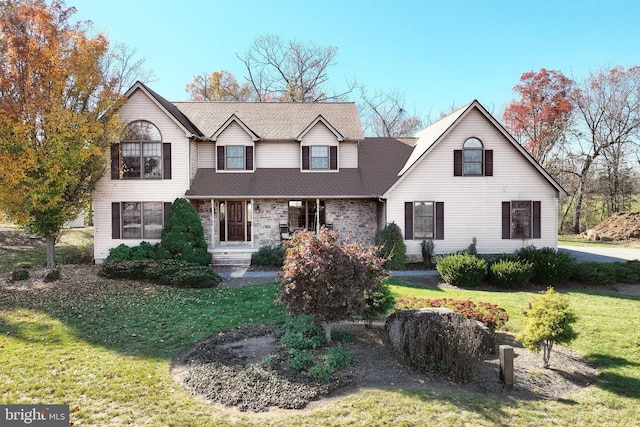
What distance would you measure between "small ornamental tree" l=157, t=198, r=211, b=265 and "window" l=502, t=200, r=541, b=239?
43.9ft

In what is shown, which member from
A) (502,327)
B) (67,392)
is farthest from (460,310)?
(67,392)

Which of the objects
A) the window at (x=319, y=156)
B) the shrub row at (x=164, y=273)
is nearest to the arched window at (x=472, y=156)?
the window at (x=319, y=156)

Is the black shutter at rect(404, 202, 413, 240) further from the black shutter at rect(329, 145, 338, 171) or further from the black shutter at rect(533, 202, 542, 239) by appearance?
the black shutter at rect(533, 202, 542, 239)

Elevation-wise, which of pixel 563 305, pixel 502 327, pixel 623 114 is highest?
pixel 623 114

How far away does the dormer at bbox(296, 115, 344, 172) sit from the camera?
18.7 metres

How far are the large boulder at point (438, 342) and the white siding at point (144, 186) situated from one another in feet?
43.8

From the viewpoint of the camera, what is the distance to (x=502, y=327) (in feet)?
27.9

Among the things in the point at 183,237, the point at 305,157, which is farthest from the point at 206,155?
the point at 305,157

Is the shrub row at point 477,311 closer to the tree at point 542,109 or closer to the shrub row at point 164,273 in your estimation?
the shrub row at point 164,273

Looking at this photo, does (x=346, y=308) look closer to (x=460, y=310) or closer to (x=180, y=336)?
(x=460, y=310)

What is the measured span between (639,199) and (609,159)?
6.29m

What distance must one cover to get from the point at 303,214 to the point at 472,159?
8328 mm

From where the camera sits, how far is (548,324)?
6.29 m

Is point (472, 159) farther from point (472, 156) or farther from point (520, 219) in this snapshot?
point (520, 219)
